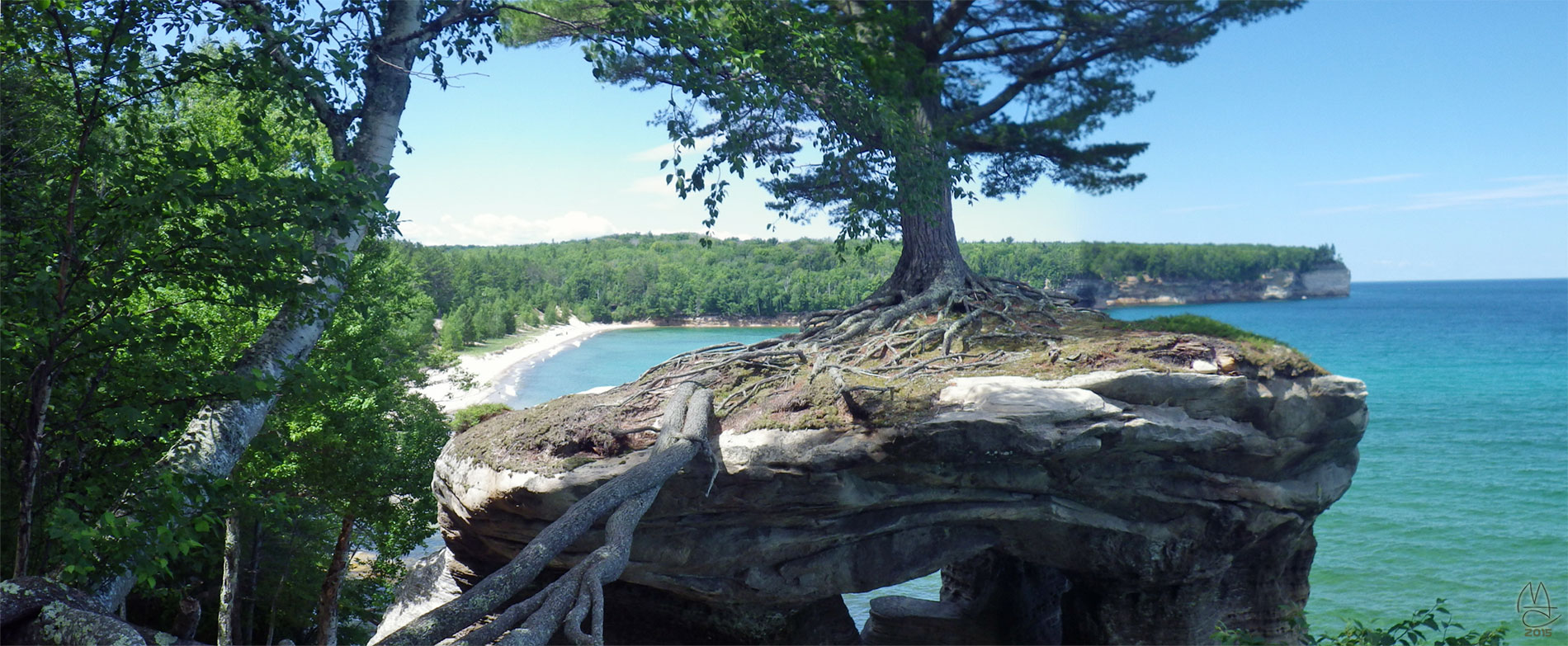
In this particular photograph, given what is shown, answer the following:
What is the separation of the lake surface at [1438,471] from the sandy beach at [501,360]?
1737mm

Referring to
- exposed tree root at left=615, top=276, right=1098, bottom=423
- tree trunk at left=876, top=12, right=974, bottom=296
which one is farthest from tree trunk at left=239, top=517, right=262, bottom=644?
tree trunk at left=876, top=12, right=974, bottom=296

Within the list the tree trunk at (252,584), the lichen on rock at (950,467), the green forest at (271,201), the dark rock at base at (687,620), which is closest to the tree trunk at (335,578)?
the green forest at (271,201)

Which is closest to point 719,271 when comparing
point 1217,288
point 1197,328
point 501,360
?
point 501,360

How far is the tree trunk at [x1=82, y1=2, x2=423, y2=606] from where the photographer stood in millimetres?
4746

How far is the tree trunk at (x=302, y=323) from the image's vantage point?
4.75 m

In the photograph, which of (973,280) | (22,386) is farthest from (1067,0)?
(22,386)

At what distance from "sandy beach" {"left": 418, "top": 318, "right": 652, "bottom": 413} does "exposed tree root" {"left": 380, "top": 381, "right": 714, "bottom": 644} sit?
33.8 meters

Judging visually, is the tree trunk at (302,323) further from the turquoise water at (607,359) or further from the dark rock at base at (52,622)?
the turquoise water at (607,359)

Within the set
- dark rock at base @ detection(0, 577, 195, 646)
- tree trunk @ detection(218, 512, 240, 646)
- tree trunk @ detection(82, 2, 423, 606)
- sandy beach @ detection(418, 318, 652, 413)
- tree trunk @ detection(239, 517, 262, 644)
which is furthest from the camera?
sandy beach @ detection(418, 318, 652, 413)

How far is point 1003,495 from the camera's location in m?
9.16

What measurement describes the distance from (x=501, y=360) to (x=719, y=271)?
1769cm

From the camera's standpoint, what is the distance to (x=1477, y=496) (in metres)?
29.4

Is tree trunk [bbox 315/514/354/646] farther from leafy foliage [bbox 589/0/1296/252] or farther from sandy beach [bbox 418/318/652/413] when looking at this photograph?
sandy beach [bbox 418/318/652/413]

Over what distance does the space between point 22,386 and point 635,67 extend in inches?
280
